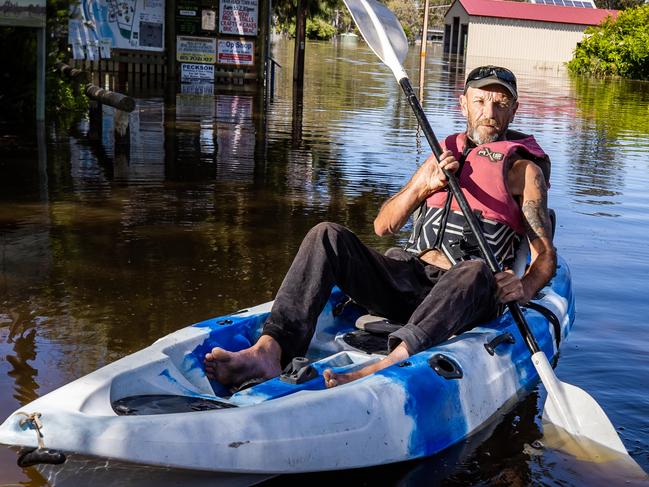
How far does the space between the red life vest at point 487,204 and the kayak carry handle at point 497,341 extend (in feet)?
1.32

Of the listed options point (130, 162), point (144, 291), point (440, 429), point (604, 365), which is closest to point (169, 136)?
point (130, 162)

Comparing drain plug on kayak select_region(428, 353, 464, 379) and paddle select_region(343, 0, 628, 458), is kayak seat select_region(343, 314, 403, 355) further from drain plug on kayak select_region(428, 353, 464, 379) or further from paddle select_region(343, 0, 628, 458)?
paddle select_region(343, 0, 628, 458)

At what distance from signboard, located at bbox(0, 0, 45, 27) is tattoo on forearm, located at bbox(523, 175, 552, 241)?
26.9ft

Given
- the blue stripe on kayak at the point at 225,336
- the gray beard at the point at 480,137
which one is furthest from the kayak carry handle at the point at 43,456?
the gray beard at the point at 480,137

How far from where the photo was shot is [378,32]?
5.82 m

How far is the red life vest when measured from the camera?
457cm

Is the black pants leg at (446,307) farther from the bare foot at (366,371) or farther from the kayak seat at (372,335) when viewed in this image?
the kayak seat at (372,335)

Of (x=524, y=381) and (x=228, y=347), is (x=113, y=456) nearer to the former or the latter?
(x=228, y=347)

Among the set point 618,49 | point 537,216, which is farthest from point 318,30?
point 537,216

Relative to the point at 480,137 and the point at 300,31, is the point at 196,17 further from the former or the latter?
the point at 480,137

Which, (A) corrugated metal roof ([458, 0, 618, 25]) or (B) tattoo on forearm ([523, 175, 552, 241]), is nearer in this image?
(B) tattoo on forearm ([523, 175, 552, 241])

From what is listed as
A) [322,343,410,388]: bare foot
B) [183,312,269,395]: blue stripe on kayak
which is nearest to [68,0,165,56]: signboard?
[183,312,269,395]: blue stripe on kayak

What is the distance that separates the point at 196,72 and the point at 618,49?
86.3 ft

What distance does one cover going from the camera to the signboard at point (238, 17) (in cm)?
2073
